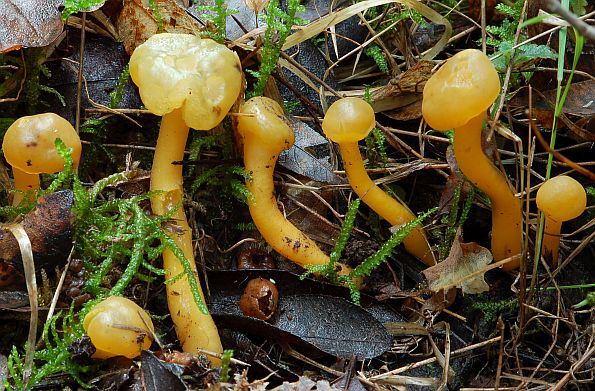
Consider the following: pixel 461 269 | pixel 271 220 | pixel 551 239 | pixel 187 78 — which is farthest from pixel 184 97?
pixel 551 239

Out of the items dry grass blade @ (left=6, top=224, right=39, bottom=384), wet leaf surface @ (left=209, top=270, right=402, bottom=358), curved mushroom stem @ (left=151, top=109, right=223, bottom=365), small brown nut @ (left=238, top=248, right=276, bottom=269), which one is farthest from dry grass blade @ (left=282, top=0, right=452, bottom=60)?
dry grass blade @ (left=6, top=224, right=39, bottom=384)

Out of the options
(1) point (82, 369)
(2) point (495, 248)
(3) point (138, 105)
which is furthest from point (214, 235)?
(2) point (495, 248)

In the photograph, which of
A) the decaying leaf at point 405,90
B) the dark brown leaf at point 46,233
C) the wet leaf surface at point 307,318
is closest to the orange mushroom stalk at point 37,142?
the dark brown leaf at point 46,233

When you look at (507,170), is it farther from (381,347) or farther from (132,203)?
(132,203)

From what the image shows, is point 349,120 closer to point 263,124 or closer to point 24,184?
point 263,124

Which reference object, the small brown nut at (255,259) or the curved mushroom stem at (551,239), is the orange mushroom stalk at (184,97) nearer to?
the small brown nut at (255,259)

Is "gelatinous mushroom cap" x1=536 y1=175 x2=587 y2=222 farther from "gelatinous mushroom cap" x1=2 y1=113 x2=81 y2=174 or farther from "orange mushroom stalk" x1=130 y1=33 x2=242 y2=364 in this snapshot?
"gelatinous mushroom cap" x1=2 y1=113 x2=81 y2=174
